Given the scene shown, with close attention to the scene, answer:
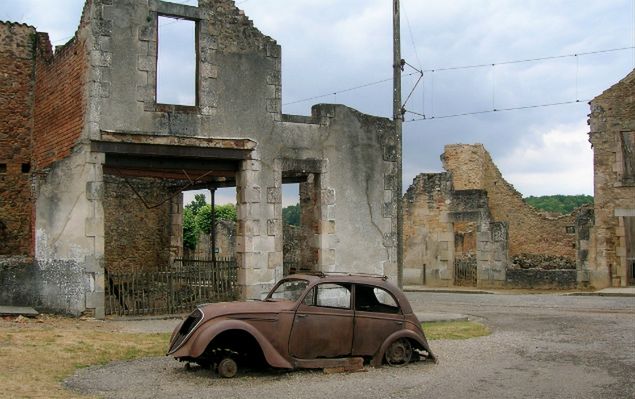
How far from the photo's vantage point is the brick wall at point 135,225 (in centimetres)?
2220

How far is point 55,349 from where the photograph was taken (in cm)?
1077

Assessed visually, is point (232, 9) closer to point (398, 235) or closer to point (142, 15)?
point (142, 15)

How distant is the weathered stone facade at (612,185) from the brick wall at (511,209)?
955 centimetres

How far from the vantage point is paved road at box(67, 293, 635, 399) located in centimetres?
847

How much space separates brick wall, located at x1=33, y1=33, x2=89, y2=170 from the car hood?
6671 millimetres

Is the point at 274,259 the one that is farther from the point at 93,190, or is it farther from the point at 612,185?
the point at 612,185

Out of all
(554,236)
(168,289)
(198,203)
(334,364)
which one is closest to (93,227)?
(168,289)

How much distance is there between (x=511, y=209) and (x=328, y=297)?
30.1 meters

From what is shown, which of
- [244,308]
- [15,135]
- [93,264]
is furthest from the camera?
[15,135]

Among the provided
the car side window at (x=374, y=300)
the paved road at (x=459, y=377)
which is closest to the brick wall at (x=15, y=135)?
the paved road at (x=459, y=377)

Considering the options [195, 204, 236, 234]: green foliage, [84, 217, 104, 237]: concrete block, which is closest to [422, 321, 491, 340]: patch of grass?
[84, 217, 104, 237]: concrete block

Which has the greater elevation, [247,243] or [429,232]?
[429,232]

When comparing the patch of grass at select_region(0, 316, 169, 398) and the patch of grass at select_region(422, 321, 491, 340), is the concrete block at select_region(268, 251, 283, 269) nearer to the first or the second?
the patch of grass at select_region(422, 321, 491, 340)

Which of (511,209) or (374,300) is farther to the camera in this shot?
(511,209)
